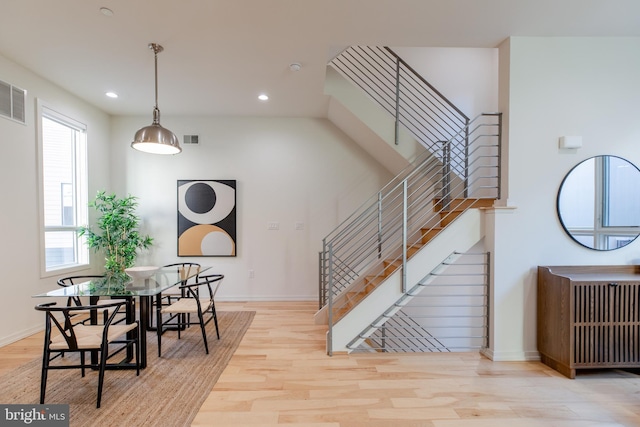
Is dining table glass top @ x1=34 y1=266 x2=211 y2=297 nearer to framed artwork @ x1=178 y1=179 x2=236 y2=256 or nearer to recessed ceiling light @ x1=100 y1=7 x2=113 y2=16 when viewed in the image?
framed artwork @ x1=178 y1=179 x2=236 y2=256

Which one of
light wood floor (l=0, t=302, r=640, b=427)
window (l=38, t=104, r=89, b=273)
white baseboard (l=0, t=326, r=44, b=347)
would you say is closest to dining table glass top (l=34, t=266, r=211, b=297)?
light wood floor (l=0, t=302, r=640, b=427)

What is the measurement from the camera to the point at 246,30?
2549mm

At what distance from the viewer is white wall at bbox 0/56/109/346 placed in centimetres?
301

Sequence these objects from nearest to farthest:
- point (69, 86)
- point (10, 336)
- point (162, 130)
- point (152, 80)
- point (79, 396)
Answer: point (79, 396), point (162, 130), point (10, 336), point (152, 80), point (69, 86)

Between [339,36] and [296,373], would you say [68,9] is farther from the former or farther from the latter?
[296,373]

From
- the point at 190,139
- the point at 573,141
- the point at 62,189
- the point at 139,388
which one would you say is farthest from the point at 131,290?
the point at 573,141

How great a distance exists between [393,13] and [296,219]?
3.07 metres

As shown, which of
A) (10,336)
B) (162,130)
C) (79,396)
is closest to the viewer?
(79,396)

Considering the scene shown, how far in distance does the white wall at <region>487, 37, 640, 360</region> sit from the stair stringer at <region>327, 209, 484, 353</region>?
29 centimetres

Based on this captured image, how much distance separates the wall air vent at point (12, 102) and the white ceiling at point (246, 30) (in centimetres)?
31

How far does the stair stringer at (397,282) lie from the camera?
277 centimetres

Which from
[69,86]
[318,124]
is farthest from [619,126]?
[69,86]

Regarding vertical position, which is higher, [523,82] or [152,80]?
[152,80]

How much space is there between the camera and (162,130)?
104 inches
